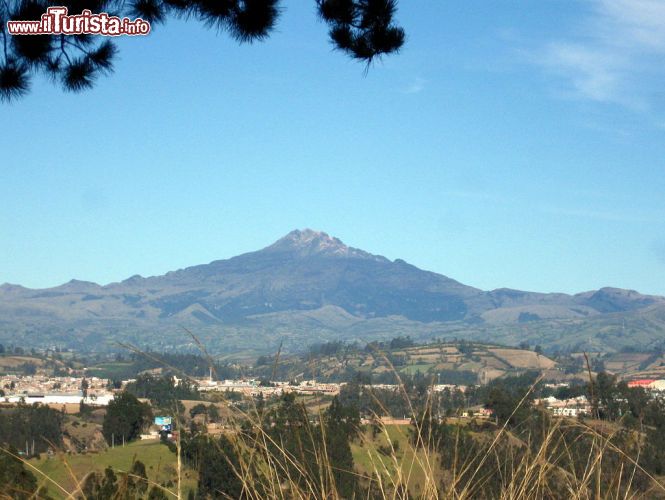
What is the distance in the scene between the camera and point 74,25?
10258mm

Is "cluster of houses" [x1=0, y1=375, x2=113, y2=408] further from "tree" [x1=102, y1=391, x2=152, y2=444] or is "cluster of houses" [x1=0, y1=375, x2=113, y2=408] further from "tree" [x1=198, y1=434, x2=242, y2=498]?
"tree" [x1=198, y1=434, x2=242, y2=498]

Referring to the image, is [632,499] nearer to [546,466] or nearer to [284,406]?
[546,466]

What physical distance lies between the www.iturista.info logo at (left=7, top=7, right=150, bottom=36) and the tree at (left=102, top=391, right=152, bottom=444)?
66432mm

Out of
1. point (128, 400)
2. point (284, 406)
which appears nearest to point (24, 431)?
point (128, 400)

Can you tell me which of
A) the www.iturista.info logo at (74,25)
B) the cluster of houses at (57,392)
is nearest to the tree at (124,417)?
the cluster of houses at (57,392)

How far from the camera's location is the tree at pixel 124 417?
75.4 meters

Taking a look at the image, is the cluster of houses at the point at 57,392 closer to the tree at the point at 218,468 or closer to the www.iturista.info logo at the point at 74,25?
the tree at the point at 218,468

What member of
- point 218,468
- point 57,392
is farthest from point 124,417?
point 57,392

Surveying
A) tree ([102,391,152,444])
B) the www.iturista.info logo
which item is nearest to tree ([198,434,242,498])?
the www.iturista.info logo

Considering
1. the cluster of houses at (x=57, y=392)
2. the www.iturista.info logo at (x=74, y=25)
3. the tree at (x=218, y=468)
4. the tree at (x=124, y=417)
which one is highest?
the www.iturista.info logo at (x=74, y=25)

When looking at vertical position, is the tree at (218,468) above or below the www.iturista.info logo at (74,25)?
below

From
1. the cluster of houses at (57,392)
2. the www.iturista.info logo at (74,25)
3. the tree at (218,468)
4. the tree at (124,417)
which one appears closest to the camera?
the tree at (218,468)

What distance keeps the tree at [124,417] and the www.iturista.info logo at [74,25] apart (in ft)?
218

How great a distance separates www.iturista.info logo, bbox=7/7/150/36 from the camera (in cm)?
1013
